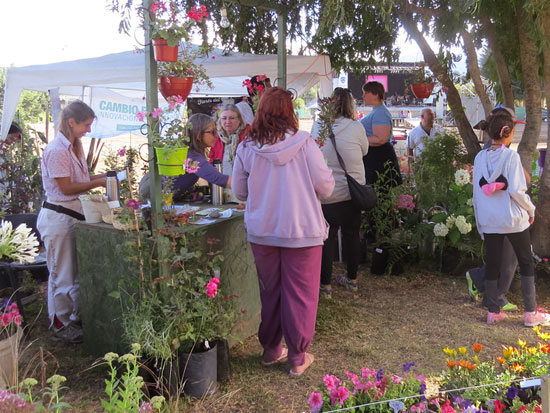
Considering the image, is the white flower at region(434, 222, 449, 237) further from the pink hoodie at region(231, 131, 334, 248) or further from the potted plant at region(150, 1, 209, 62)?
the potted plant at region(150, 1, 209, 62)

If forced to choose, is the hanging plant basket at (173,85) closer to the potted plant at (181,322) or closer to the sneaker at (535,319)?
the potted plant at (181,322)

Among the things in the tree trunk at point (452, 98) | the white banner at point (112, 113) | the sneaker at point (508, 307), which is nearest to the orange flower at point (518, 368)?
the sneaker at point (508, 307)

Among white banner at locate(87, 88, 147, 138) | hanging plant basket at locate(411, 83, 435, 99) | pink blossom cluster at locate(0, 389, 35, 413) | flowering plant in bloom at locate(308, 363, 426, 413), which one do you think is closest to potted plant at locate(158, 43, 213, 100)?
flowering plant in bloom at locate(308, 363, 426, 413)

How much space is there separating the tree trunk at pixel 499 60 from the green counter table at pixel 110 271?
3.43 m

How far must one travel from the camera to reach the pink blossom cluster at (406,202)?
565 cm

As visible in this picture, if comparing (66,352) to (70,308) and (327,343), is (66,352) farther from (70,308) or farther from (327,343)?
(327,343)

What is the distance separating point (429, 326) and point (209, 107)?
7.99m

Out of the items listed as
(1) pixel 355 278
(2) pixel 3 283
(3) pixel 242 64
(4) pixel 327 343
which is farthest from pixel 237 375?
(3) pixel 242 64

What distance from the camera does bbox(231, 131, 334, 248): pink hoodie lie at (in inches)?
125

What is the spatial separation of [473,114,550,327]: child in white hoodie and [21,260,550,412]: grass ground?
32cm

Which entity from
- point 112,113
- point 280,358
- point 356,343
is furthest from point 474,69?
point 112,113

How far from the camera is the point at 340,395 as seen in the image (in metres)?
2.29

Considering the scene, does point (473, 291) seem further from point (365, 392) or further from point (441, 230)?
point (365, 392)

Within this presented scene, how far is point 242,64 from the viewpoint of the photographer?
5777 millimetres
